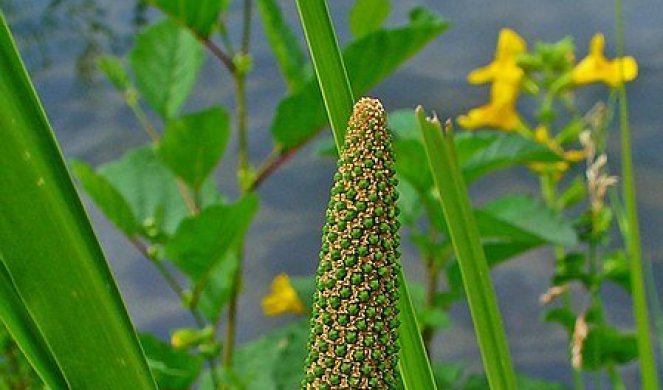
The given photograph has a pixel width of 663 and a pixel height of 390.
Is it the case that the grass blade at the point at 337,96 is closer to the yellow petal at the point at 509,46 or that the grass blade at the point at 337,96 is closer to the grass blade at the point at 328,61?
the grass blade at the point at 328,61

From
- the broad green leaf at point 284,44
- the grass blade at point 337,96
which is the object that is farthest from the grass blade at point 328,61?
the broad green leaf at point 284,44

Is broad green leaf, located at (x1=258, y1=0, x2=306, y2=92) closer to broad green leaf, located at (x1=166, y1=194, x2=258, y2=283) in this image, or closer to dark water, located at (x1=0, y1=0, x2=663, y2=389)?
broad green leaf, located at (x1=166, y1=194, x2=258, y2=283)

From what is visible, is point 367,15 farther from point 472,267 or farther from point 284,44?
point 472,267

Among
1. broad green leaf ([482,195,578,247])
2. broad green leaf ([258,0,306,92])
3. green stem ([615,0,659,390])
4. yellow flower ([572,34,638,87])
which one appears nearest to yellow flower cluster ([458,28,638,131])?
yellow flower ([572,34,638,87])

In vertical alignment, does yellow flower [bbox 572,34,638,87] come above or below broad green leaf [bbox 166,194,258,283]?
above

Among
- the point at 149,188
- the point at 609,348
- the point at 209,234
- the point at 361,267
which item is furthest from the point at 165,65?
the point at 361,267

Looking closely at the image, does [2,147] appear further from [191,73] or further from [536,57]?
[536,57]
